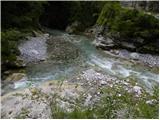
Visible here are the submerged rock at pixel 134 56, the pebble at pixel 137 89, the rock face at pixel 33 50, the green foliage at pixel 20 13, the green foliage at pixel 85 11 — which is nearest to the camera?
the pebble at pixel 137 89

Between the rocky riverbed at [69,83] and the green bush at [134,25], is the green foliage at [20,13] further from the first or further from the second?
the green bush at [134,25]

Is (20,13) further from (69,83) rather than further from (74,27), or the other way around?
(69,83)

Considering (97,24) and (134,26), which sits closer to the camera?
(134,26)

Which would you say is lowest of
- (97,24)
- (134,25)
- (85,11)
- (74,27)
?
(74,27)

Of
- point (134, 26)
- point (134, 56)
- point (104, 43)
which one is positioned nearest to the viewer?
point (134, 56)

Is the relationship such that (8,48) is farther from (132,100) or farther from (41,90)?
(132,100)

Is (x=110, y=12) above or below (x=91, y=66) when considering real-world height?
above

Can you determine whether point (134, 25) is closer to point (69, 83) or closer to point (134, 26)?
point (134, 26)

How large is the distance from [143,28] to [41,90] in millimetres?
9124

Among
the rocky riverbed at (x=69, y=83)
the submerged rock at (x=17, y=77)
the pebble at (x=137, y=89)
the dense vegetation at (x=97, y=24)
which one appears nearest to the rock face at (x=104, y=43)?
the dense vegetation at (x=97, y=24)

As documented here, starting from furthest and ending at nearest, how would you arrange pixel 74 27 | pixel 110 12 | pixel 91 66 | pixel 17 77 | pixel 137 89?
1. pixel 74 27
2. pixel 110 12
3. pixel 91 66
4. pixel 17 77
5. pixel 137 89

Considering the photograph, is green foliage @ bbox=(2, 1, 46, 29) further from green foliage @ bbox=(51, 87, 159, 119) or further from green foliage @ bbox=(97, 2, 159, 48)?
green foliage @ bbox=(51, 87, 159, 119)

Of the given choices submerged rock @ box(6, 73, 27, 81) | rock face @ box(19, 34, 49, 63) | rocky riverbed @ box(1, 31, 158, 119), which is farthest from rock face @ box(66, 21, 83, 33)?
submerged rock @ box(6, 73, 27, 81)

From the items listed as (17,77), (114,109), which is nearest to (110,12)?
(17,77)
